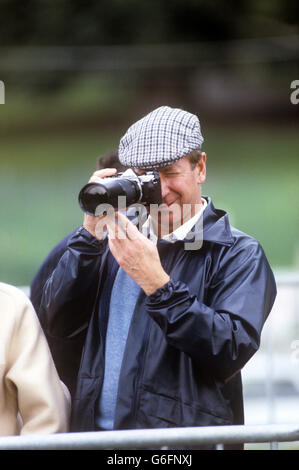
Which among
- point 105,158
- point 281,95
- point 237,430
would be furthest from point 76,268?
point 281,95

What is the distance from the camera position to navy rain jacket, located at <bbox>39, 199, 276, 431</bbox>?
1116 mm

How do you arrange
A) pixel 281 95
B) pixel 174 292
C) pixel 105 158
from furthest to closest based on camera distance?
pixel 281 95, pixel 105 158, pixel 174 292

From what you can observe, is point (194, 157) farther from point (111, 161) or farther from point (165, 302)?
point (111, 161)

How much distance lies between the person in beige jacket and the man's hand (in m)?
0.22

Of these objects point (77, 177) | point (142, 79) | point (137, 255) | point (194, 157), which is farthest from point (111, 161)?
point (142, 79)

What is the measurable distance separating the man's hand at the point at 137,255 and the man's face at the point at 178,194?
11 centimetres

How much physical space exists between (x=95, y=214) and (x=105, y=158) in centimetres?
66

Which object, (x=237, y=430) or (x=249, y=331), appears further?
(x=249, y=331)

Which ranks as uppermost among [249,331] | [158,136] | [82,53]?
[82,53]

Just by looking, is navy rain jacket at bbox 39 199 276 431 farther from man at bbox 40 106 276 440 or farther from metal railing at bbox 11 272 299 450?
metal railing at bbox 11 272 299 450

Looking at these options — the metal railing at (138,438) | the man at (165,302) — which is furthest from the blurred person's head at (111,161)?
the metal railing at (138,438)

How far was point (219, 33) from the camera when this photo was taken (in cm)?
1510

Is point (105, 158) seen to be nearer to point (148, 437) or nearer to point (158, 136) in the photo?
point (158, 136)

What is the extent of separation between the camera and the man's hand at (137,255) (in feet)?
3.70
